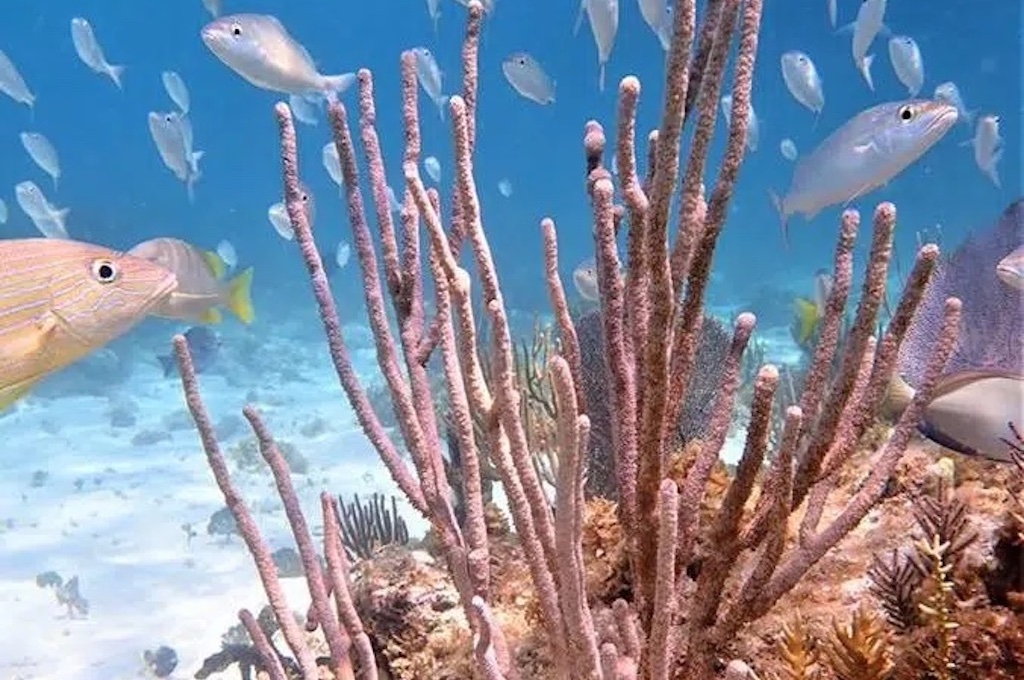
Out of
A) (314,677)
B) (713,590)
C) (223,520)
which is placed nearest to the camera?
(713,590)

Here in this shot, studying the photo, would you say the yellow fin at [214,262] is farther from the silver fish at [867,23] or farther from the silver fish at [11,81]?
the silver fish at [11,81]

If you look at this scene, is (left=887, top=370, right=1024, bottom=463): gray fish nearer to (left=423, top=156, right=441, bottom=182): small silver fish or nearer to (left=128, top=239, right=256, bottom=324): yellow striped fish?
(left=128, top=239, right=256, bottom=324): yellow striped fish

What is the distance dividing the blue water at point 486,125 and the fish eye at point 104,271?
54.2 feet

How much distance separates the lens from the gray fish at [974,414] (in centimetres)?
240

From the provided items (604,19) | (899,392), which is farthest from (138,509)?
(899,392)

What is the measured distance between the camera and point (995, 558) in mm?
2314

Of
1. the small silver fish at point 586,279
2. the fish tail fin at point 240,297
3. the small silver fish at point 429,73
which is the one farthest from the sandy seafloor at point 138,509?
the small silver fish at point 429,73

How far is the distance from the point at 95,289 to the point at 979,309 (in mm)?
3096

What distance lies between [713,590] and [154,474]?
11.8 m

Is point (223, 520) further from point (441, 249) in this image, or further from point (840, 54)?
point (840, 54)

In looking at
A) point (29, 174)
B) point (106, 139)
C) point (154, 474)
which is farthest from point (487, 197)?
point (154, 474)

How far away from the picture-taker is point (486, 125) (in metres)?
91.3

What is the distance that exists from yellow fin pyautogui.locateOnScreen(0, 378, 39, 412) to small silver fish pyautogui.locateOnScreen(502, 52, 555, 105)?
6732mm

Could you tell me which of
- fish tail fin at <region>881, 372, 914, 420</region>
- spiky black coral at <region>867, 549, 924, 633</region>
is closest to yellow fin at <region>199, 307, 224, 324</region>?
fish tail fin at <region>881, 372, 914, 420</region>
